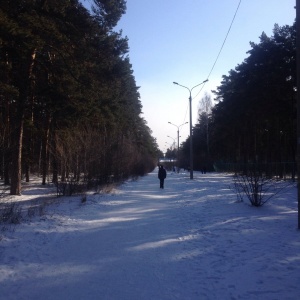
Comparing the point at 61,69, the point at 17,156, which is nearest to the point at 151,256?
the point at 61,69

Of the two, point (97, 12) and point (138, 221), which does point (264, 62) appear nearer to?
point (97, 12)

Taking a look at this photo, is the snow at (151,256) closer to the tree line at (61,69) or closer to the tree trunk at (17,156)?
the tree line at (61,69)

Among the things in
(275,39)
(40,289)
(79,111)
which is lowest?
(40,289)

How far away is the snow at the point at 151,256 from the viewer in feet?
18.4

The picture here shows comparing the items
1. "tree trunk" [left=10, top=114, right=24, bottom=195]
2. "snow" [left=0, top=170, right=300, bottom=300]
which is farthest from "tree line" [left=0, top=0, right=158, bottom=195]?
"snow" [left=0, top=170, right=300, bottom=300]

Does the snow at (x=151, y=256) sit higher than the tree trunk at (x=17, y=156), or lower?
lower

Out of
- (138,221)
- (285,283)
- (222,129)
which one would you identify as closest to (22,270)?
(285,283)

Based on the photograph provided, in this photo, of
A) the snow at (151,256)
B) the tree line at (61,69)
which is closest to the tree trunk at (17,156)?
the tree line at (61,69)

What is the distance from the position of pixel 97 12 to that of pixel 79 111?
17.4ft

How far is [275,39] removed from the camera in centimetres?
3112

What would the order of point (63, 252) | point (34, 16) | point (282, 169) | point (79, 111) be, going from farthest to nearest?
1. point (282, 169)
2. point (79, 111)
3. point (34, 16)
4. point (63, 252)

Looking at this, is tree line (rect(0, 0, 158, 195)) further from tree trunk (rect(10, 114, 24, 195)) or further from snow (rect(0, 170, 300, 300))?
snow (rect(0, 170, 300, 300))

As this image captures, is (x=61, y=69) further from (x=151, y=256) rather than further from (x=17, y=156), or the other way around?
(x=151, y=256)

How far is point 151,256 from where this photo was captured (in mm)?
7605
